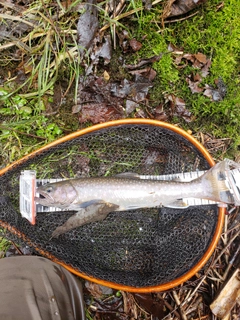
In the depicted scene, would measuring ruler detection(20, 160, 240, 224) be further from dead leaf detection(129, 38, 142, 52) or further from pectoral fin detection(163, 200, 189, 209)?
dead leaf detection(129, 38, 142, 52)

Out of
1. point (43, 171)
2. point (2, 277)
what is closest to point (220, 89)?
point (43, 171)

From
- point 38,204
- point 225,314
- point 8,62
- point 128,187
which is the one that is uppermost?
point 8,62

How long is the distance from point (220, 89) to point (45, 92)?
59.9 inches

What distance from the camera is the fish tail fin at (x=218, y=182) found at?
240 cm

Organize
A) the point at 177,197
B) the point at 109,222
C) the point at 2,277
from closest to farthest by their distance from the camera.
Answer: the point at 2,277 < the point at 177,197 < the point at 109,222

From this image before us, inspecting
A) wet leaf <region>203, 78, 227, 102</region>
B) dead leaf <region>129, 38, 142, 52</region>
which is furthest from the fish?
dead leaf <region>129, 38, 142, 52</region>

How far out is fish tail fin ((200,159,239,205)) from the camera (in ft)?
7.87

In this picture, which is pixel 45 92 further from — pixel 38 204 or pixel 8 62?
pixel 38 204

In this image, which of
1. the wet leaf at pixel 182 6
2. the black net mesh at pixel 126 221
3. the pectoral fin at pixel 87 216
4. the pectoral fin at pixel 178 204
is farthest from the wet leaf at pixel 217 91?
the pectoral fin at pixel 87 216

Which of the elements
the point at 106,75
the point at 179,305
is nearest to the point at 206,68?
the point at 106,75

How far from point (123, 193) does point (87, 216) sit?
33 cm

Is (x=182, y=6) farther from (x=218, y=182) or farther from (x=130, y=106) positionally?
(x=218, y=182)

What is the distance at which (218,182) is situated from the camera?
2.40 metres

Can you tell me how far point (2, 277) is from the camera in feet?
7.27
